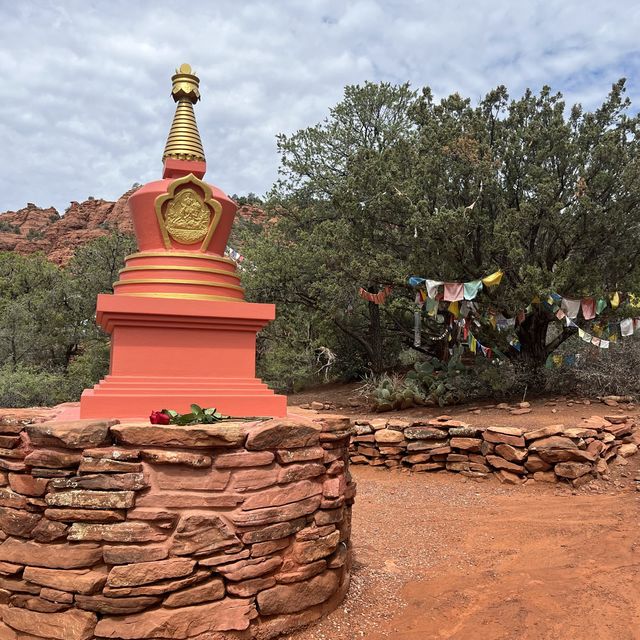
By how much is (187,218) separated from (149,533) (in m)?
2.99

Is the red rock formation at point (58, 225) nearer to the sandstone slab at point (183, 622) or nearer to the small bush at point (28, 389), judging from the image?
the small bush at point (28, 389)

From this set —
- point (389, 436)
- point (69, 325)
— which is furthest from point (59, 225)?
point (389, 436)

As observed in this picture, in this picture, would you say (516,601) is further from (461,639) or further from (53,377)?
(53,377)

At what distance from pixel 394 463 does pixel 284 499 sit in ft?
20.3

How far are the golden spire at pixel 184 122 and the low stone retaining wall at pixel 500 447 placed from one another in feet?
19.8

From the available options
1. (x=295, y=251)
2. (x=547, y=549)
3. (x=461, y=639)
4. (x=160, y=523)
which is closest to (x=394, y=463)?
→ (x=547, y=549)

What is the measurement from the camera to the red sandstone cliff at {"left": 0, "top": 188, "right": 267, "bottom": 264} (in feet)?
212

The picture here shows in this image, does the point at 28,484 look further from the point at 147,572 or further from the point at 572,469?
the point at 572,469

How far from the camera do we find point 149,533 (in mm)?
3363

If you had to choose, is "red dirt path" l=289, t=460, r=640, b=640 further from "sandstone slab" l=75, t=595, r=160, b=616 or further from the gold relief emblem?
the gold relief emblem

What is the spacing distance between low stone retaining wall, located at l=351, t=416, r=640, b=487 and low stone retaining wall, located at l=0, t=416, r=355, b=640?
566cm

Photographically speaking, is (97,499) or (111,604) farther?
(97,499)

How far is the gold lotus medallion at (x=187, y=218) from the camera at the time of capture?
523 cm

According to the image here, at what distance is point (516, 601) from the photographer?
14.4 ft
